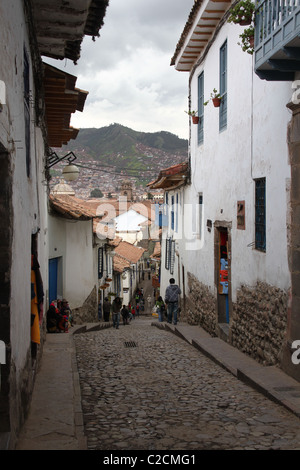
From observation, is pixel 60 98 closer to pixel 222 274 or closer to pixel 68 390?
pixel 68 390

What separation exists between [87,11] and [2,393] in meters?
4.50

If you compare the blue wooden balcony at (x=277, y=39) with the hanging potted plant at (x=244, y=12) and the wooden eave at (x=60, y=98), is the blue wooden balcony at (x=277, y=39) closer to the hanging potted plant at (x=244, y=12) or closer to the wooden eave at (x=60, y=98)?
the hanging potted plant at (x=244, y=12)

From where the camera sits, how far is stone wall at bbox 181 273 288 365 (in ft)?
24.8

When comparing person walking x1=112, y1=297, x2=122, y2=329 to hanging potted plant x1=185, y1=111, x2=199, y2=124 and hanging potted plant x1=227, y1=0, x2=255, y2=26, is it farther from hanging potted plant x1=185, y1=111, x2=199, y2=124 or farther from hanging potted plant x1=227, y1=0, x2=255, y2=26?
hanging potted plant x1=227, y1=0, x2=255, y2=26

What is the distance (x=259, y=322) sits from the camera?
28.0ft

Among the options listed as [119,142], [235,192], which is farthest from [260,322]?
[119,142]

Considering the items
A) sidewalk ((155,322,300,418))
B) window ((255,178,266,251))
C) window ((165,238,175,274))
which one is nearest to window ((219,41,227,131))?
window ((255,178,266,251))

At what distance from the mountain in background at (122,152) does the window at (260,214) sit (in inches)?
5257

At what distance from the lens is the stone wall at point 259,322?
24.8 feet

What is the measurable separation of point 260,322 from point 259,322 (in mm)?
56

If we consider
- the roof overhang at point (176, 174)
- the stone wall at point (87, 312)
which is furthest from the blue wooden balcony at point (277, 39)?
the stone wall at point (87, 312)

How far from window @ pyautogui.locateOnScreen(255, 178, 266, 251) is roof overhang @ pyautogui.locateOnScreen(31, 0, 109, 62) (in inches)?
144

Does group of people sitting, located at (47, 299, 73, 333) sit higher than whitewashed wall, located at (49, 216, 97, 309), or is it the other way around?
whitewashed wall, located at (49, 216, 97, 309)
